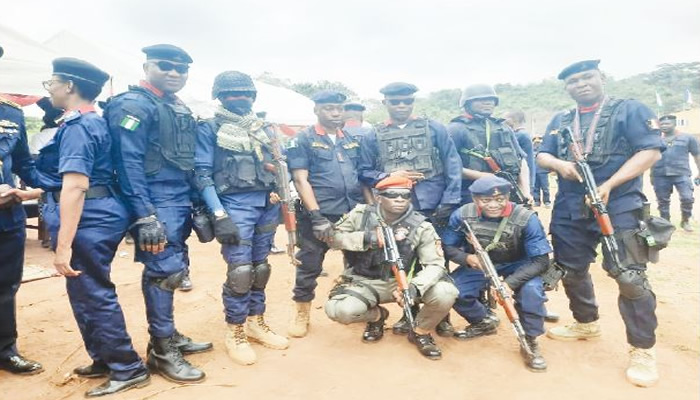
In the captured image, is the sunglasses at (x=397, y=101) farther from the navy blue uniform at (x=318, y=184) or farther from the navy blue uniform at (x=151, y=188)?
the navy blue uniform at (x=151, y=188)

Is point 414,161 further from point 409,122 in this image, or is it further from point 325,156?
point 325,156

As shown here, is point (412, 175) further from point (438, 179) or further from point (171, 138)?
point (171, 138)

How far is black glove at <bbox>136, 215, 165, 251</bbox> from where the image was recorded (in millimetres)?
2895

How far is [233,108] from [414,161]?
5.68 ft

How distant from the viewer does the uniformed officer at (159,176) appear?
9.70ft

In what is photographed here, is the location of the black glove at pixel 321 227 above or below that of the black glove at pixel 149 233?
below

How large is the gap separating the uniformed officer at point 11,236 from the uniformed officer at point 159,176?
911 millimetres

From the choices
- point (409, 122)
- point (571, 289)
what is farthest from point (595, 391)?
point (409, 122)

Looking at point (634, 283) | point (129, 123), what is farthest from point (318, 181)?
point (634, 283)

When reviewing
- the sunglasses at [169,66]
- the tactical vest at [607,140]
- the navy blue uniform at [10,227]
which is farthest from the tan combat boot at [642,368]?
the navy blue uniform at [10,227]

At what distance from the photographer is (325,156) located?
14.0 ft

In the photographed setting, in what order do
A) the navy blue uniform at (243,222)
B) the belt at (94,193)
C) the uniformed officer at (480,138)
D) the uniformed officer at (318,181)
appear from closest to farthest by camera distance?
1. the belt at (94,193)
2. the navy blue uniform at (243,222)
3. the uniformed officer at (318,181)
4. the uniformed officer at (480,138)

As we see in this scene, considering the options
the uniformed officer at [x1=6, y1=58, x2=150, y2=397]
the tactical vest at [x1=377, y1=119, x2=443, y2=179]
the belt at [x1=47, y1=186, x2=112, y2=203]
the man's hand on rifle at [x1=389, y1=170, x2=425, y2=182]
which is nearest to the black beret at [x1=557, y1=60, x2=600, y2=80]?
the tactical vest at [x1=377, y1=119, x2=443, y2=179]

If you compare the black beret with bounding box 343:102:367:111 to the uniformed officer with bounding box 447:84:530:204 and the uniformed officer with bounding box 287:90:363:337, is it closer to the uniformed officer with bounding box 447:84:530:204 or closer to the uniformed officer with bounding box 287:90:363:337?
the uniformed officer with bounding box 447:84:530:204
